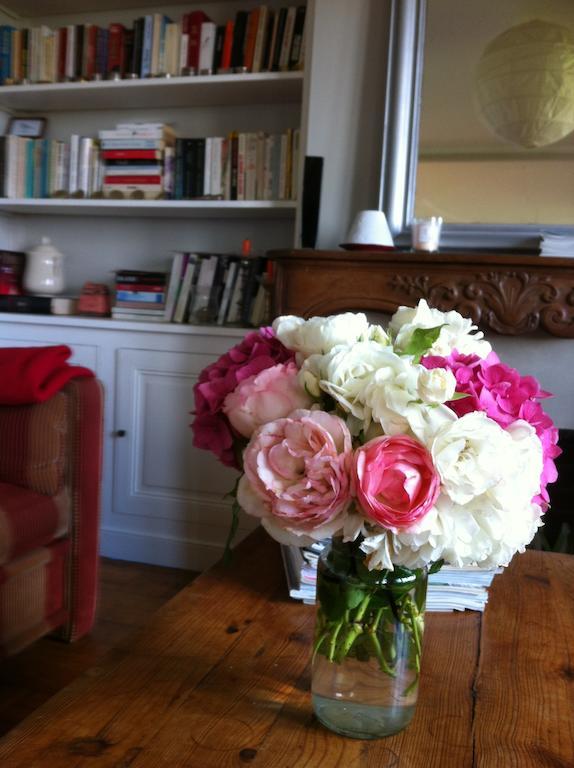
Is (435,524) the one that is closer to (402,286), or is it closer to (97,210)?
(402,286)

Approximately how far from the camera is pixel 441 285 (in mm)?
1868

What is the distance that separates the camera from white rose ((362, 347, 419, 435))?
527 mm

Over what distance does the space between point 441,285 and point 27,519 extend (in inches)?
46.7

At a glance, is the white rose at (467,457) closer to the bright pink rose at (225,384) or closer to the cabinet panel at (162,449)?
the bright pink rose at (225,384)

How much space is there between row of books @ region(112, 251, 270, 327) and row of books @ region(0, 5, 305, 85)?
643mm

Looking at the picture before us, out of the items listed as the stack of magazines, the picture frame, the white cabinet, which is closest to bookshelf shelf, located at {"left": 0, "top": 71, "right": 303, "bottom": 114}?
the picture frame

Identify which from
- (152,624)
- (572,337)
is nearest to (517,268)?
(572,337)

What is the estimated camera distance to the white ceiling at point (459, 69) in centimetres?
194

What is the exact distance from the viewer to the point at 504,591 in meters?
1.03

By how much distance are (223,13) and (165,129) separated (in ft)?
1.69

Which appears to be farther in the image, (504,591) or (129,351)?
(129,351)

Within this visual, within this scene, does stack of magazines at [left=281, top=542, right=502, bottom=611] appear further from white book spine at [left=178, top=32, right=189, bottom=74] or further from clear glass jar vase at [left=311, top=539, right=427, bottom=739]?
white book spine at [left=178, top=32, right=189, bottom=74]

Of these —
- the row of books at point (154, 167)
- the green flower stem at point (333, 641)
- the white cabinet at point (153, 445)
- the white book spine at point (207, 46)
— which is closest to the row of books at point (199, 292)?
the white cabinet at point (153, 445)

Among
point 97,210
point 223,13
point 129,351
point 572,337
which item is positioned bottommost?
point 129,351
